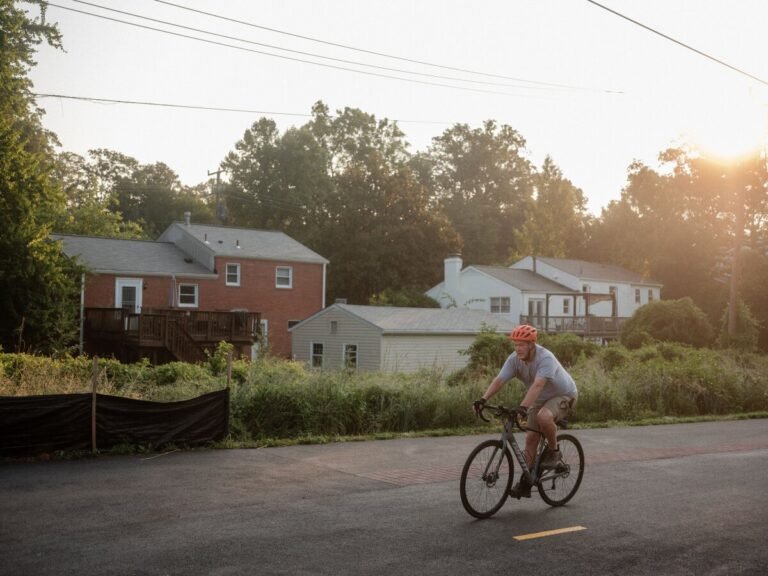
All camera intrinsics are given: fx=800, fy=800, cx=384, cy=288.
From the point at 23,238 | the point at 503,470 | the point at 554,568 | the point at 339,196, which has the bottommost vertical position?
the point at 554,568

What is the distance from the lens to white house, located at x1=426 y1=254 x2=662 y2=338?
54031 millimetres

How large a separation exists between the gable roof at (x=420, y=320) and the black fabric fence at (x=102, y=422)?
2411 cm

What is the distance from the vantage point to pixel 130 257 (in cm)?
4259

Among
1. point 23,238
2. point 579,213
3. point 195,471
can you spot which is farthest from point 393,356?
point 579,213

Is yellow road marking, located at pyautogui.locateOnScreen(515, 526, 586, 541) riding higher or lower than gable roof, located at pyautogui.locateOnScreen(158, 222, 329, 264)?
lower

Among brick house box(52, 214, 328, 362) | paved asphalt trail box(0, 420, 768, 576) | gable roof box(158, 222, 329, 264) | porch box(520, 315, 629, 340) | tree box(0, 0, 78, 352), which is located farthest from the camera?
porch box(520, 315, 629, 340)

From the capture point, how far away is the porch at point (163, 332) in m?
32.1

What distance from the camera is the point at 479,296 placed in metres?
58.4

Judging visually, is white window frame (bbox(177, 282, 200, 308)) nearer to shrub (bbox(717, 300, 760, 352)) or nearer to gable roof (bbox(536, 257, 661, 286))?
shrub (bbox(717, 300, 760, 352))

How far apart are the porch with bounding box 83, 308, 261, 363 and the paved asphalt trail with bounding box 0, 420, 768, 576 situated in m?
20.5

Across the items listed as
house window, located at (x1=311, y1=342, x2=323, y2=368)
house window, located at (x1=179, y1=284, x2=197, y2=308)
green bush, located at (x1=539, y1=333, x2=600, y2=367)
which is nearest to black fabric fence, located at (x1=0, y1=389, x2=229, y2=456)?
green bush, located at (x1=539, y1=333, x2=600, y2=367)

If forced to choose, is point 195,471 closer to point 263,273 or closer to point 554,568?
point 554,568

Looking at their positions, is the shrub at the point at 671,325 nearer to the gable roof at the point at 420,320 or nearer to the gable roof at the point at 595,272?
the gable roof at the point at 420,320

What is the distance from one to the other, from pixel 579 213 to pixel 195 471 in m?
87.6
